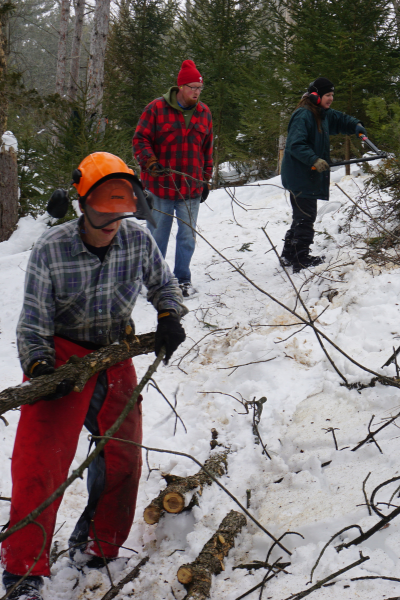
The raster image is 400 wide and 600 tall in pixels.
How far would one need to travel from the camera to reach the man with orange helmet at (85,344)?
6.43 feet

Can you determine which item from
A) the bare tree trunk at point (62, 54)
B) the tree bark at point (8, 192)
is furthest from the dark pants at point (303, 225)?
the bare tree trunk at point (62, 54)

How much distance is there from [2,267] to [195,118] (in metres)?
Result: 3.13

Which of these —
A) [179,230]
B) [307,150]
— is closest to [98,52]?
[179,230]

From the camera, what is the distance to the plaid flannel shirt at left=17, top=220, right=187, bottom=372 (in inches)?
82.8

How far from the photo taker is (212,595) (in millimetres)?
1986

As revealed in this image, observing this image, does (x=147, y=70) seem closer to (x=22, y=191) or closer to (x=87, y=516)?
(x=22, y=191)

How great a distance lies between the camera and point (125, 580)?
215cm

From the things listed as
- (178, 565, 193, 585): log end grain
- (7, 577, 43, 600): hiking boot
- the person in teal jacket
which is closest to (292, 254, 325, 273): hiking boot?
the person in teal jacket

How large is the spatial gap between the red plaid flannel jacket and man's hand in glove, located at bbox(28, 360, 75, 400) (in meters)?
3.03

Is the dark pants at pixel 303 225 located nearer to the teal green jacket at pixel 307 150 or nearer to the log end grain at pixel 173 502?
the teal green jacket at pixel 307 150

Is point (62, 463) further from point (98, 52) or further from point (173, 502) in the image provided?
point (98, 52)

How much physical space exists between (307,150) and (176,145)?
1447mm

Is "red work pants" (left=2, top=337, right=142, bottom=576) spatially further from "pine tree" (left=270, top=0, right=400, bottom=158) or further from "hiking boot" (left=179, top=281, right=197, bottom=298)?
"pine tree" (left=270, top=0, right=400, bottom=158)

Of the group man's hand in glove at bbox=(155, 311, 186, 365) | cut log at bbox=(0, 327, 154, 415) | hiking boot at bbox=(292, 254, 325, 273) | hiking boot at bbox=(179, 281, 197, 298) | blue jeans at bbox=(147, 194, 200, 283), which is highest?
blue jeans at bbox=(147, 194, 200, 283)
